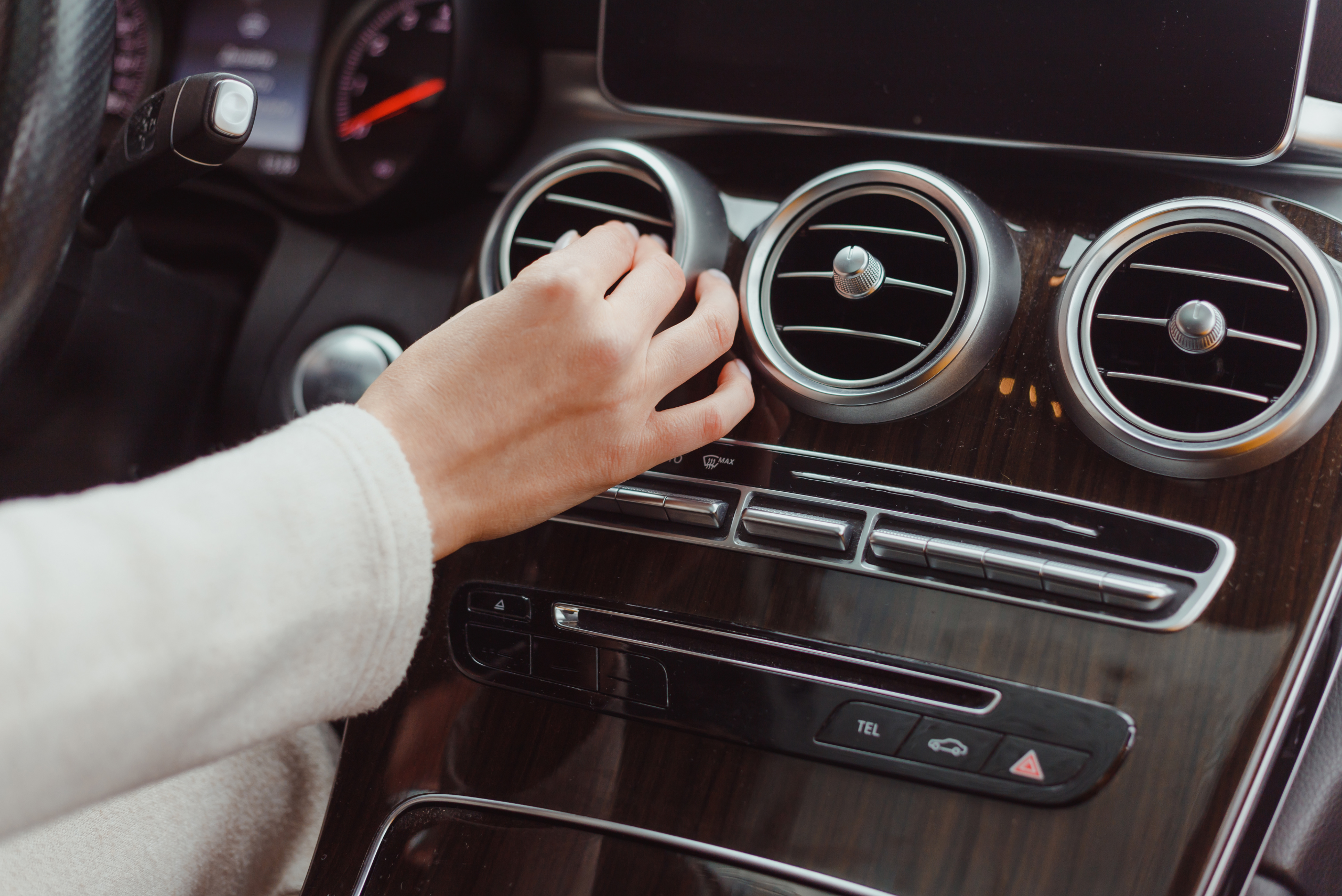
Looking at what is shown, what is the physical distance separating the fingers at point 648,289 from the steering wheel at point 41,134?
393mm

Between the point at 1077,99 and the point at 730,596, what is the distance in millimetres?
440

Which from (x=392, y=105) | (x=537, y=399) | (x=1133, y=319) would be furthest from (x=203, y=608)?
(x=392, y=105)

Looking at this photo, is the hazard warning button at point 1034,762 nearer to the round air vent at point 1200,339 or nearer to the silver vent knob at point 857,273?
the round air vent at point 1200,339

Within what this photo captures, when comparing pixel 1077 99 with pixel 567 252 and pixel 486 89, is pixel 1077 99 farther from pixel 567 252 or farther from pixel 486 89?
pixel 486 89

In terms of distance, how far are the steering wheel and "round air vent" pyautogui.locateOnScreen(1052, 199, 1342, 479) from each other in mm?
685

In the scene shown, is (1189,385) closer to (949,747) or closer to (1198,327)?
(1198,327)

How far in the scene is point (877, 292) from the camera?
66 centimetres

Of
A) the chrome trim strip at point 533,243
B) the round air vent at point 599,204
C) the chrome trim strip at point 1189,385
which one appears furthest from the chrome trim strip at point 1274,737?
the chrome trim strip at point 533,243

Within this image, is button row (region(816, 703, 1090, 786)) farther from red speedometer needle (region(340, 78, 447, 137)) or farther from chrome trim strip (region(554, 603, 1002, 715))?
red speedometer needle (region(340, 78, 447, 137))

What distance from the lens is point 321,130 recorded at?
1.09 metres

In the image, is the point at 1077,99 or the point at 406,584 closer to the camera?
the point at 406,584

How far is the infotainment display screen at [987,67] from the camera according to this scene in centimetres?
63

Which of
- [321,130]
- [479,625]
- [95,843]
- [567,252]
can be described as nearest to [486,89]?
[321,130]

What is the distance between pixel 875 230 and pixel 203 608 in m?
0.49
